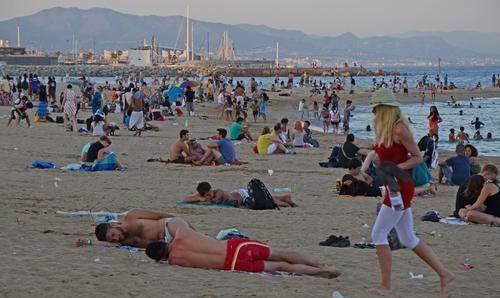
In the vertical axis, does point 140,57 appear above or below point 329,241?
below

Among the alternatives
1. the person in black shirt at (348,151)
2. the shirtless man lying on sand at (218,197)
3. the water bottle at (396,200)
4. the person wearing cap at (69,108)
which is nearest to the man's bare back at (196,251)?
the water bottle at (396,200)

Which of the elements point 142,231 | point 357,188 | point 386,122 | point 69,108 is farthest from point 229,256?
point 69,108

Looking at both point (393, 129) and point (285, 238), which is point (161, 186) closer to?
point (285, 238)

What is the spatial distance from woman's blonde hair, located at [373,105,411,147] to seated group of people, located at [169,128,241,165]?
8.92 metres

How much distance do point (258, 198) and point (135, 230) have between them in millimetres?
2985

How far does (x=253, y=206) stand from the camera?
1002cm

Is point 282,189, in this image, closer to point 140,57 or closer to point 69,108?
point 69,108

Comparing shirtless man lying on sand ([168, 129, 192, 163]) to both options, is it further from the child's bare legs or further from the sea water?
the sea water

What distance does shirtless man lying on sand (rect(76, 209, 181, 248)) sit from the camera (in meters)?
7.14

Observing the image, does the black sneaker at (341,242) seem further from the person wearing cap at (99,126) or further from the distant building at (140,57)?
the distant building at (140,57)

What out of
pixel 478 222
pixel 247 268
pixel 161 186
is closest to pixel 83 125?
pixel 161 186

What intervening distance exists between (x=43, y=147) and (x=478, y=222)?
1066cm

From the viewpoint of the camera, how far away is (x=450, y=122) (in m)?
36.5

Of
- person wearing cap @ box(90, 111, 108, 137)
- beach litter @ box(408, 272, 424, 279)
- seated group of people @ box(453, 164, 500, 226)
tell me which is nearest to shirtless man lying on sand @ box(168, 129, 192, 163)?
person wearing cap @ box(90, 111, 108, 137)
